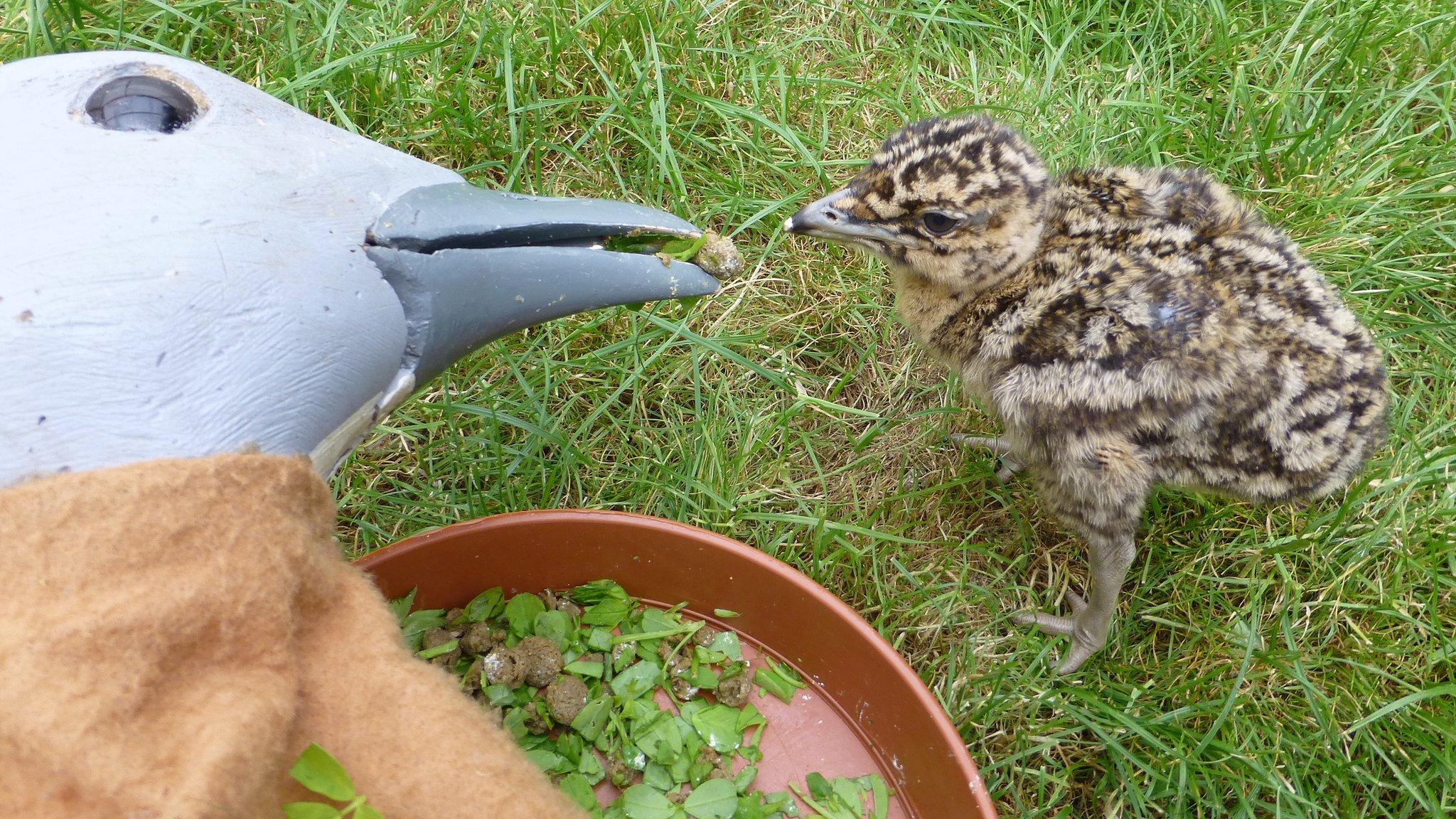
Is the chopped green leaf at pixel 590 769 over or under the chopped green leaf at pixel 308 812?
under

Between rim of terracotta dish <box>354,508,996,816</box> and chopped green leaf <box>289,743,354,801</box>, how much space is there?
809mm

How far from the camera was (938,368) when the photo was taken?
2760 millimetres

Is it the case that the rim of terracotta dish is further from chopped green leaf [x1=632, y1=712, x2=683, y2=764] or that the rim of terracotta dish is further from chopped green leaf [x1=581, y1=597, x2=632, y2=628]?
chopped green leaf [x1=632, y1=712, x2=683, y2=764]

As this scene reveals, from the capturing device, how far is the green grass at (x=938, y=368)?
229 centimetres

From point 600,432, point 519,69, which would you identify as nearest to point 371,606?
point 600,432

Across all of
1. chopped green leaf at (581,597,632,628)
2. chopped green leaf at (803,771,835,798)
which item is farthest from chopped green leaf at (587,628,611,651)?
chopped green leaf at (803,771,835,798)

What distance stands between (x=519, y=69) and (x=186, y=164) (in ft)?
5.65

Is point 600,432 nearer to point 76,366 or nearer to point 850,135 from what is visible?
point 850,135

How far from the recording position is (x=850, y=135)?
3041 mm

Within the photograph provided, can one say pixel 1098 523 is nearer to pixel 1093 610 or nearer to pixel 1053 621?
pixel 1093 610

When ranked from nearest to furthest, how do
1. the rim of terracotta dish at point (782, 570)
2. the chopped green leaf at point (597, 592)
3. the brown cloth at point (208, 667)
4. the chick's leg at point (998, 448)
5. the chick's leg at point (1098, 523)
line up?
the brown cloth at point (208, 667) < the rim of terracotta dish at point (782, 570) < the chick's leg at point (1098, 523) < the chopped green leaf at point (597, 592) < the chick's leg at point (998, 448)

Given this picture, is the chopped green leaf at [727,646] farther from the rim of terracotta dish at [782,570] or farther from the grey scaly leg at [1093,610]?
the grey scaly leg at [1093,610]

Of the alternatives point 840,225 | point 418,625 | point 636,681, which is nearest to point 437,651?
point 418,625

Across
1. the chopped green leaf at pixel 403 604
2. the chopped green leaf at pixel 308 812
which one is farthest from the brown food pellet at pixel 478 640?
the chopped green leaf at pixel 308 812
